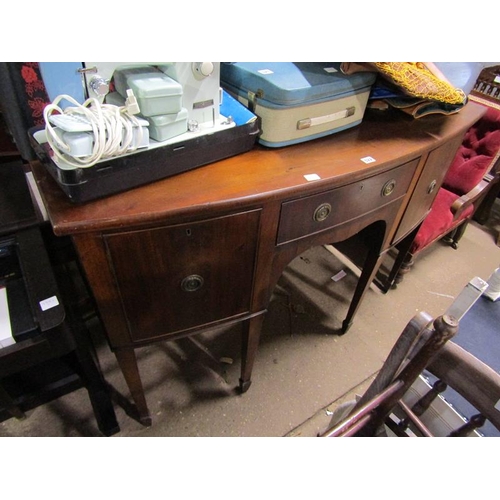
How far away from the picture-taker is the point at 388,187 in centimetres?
90

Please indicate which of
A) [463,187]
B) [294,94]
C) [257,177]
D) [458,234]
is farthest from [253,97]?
[458,234]

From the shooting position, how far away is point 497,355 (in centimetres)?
108

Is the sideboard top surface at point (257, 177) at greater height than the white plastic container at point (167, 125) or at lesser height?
lesser

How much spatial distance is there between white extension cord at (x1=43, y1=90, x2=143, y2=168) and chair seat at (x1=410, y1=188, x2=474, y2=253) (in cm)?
130

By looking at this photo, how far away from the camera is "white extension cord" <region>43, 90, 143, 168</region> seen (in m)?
0.53

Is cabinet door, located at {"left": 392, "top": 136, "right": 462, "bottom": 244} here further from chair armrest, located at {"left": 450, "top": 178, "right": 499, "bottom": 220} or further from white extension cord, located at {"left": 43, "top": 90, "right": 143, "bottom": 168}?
white extension cord, located at {"left": 43, "top": 90, "right": 143, "bottom": 168}

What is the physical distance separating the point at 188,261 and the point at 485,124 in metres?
1.72

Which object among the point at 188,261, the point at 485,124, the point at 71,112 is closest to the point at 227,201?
the point at 188,261

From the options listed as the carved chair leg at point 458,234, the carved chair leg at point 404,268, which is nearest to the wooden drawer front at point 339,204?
the carved chair leg at point 404,268

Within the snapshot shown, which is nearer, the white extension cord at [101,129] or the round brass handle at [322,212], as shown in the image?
the white extension cord at [101,129]

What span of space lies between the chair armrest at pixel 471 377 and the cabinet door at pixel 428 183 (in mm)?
580

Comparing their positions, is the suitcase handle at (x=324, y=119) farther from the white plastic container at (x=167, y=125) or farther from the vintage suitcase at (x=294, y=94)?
the white plastic container at (x=167, y=125)

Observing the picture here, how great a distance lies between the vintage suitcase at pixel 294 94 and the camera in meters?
0.73

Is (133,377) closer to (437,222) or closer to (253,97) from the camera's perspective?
(253,97)
